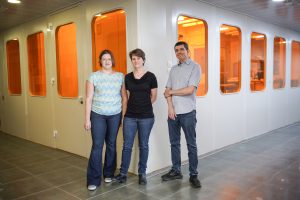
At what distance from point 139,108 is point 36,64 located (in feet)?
10.8

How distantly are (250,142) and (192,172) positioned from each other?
96.2 inches

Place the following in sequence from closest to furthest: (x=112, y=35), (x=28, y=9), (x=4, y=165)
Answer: (x=112, y=35), (x=4, y=165), (x=28, y=9)

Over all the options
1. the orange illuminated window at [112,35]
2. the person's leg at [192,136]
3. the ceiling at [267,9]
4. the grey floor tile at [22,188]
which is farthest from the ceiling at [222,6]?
the grey floor tile at [22,188]

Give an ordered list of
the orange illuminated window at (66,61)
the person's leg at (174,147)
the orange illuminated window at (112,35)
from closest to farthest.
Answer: the person's leg at (174,147) < the orange illuminated window at (112,35) < the orange illuminated window at (66,61)

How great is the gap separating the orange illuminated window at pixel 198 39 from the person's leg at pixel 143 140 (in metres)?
1.56

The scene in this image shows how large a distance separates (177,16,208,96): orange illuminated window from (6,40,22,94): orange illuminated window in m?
3.81

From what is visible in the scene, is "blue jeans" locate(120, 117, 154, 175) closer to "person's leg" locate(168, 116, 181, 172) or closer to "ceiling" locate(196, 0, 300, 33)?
"person's leg" locate(168, 116, 181, 172)

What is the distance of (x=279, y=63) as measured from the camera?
674 cm

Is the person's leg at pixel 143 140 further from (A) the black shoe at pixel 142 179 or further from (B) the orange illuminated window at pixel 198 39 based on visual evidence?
(B) the orange illuminated window at pixel 198 39

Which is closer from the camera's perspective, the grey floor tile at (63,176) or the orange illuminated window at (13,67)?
the grey floor tile at (63,176)

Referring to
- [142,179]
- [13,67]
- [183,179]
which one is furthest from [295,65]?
[13,67]

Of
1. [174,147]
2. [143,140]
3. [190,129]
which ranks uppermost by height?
[190,129]

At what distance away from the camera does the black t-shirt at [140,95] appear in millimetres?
3186

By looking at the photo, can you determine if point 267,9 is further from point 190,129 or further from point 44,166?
point 44,166
